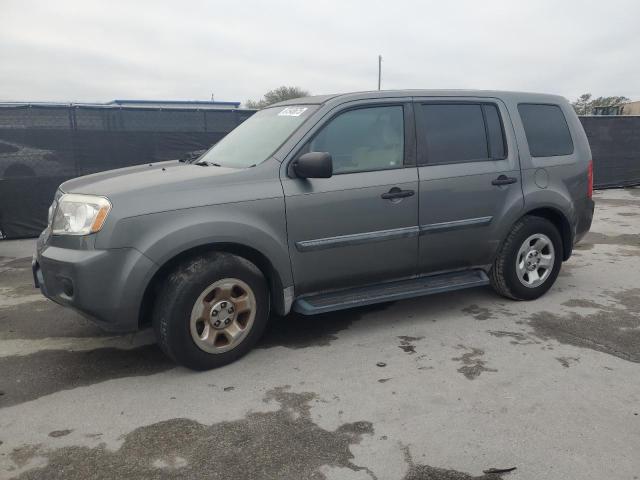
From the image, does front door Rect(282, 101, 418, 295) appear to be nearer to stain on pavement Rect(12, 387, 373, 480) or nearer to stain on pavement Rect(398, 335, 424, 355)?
stain on pavement Rect(398, 335, 424, 355)

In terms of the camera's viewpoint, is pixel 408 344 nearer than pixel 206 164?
Yes

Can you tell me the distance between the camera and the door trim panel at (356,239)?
137 inches

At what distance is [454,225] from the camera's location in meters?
3.98

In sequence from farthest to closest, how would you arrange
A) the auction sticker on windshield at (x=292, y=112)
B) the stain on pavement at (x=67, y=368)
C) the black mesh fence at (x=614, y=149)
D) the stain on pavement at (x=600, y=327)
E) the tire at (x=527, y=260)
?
1. the black mesh fence at (x=614, y=149)
2. the tire at (x=527, y=260)
3. the auction sticker on windshield at (x=292, y=112)
4. the stain on pavement at (x=600, y=327)
5. the stain on pavement at (x=67, y=368)

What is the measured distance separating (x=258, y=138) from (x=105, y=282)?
1.61m

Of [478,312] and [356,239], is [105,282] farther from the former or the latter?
[478,312]

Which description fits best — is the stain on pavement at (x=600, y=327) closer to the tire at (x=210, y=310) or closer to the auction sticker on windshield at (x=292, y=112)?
the tire at (x=210, y=310)

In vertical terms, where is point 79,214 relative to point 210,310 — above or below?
above

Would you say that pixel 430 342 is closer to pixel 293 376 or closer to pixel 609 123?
pixel 293 376

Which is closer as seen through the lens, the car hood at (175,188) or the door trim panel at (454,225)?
the car hood at (175,188)

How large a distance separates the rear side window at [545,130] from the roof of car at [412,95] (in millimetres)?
106

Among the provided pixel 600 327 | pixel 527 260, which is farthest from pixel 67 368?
pixel 600 327

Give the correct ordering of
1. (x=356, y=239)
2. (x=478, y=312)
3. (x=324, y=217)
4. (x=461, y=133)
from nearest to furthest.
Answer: (x=324, y=217) < (x=356, y=239) < (x=461, y=133) < (x=478, y=312)

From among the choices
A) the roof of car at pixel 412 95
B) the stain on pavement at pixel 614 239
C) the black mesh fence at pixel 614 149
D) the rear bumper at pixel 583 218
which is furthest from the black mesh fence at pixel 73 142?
the black mesh fence at pixel 614 149
